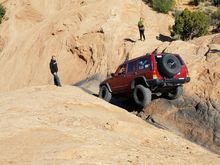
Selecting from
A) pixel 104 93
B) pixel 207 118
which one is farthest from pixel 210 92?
pixel 104 93

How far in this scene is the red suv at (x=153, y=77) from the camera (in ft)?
53.8

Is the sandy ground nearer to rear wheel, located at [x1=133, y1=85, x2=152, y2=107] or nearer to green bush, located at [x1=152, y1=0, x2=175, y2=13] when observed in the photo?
rear wheel, located at [x1=133, y1=85, x2=152, y2=107]

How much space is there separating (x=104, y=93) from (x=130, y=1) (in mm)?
12802

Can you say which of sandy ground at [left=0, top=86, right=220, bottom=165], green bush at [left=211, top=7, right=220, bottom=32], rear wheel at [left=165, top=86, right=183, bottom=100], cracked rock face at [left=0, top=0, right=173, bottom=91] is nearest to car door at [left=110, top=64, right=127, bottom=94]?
rear wheel at [left=165, top=86, right=183, bottom=100]

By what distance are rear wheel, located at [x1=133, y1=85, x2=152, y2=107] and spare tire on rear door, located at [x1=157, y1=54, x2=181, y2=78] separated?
0.89 meters

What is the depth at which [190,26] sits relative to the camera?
107ft

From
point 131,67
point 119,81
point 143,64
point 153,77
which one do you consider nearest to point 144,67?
point 143,64

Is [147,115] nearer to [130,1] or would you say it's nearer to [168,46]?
[168,46]

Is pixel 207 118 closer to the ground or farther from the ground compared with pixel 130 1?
closer to the ground

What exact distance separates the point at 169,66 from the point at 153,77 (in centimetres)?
65

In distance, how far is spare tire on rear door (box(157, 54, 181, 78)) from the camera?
16.3m

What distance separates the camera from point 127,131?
13047 mm

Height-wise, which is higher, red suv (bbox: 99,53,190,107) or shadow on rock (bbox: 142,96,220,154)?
red suv (bbox: 99,53,190,107)

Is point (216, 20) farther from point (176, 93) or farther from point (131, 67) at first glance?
point (131, 67)
